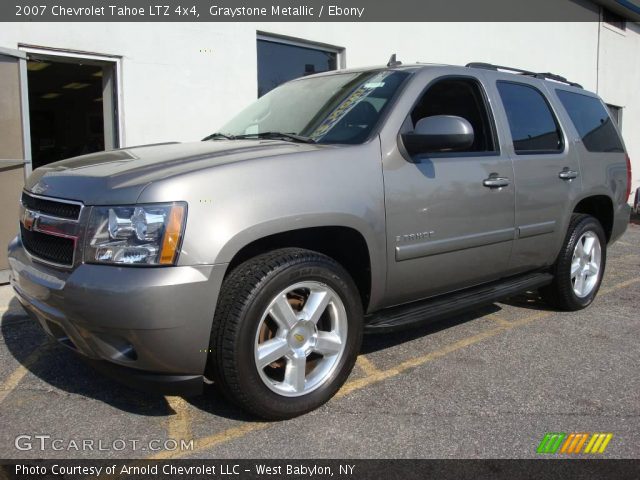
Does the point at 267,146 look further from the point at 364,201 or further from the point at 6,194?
the point at 6,194

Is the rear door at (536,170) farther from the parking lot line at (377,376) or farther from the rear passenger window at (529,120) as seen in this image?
the parking lot line at (377,376)

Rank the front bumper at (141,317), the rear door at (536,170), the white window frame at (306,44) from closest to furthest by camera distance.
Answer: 1. the front bumper at (141,317)
2. the rear door at (536,170)
3. the white window frame at (306,44)

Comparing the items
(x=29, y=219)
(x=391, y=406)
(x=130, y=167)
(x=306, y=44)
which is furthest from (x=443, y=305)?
(x=306, y=44)

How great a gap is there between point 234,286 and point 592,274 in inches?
149

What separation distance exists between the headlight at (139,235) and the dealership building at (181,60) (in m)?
3.68

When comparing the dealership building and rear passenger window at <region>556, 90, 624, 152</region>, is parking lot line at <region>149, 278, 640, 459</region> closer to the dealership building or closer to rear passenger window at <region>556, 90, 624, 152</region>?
rear passenger window at <region>556, 90, 624, 152</region>

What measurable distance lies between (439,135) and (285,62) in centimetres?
567

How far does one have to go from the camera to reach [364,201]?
308 centimetres

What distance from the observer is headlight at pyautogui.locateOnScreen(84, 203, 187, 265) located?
2.46 metres

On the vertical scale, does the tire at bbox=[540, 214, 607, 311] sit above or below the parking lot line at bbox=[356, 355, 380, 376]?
above

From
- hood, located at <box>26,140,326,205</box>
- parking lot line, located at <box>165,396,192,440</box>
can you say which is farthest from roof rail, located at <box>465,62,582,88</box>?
parking lot line, located at <box>165,396,192,440</box>

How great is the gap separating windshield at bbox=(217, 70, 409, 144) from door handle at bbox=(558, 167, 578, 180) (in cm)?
165

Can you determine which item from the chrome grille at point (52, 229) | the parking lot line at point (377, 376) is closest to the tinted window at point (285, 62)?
the parking lot line at point (377, 376)

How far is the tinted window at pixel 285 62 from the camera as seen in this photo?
26.5 ft
